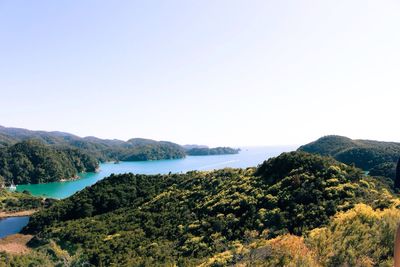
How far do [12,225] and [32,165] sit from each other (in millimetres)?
83473

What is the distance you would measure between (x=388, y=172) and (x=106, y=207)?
49170mm

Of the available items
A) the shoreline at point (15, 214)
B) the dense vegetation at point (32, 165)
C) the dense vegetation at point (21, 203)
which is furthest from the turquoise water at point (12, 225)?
the dense vegetation at point (32, 165)

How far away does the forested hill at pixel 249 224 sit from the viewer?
53.3 ft

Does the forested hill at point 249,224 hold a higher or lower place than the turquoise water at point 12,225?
higher

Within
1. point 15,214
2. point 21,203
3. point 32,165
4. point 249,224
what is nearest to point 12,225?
point 15,214

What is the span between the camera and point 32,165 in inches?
5384

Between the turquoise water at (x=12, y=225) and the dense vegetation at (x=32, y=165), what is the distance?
71.3m

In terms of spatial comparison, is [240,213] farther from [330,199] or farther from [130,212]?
[130,212]

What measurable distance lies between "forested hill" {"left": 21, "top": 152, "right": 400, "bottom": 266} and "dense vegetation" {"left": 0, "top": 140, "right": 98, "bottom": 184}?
92636 millimetres

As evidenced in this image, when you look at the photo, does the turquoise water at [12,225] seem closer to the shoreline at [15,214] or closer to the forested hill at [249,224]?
the shoreline at [15,214]

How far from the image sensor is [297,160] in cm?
3769

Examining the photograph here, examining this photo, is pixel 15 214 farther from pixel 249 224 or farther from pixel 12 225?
pixel 249 224

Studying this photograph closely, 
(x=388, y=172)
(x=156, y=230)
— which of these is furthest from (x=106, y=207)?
(x=388, y=172)

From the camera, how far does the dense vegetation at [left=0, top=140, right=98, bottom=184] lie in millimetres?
132500
